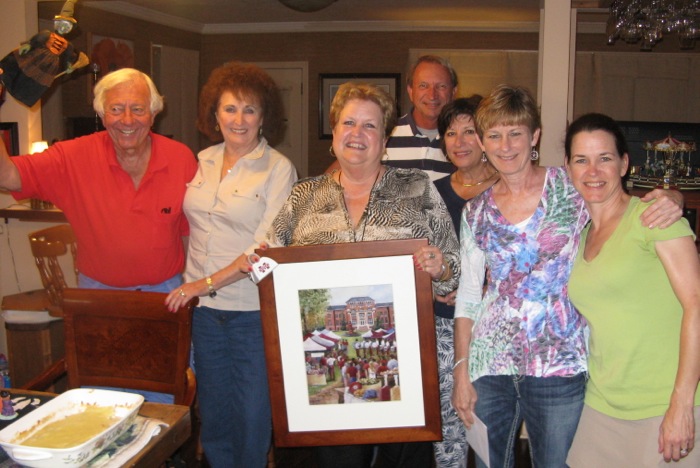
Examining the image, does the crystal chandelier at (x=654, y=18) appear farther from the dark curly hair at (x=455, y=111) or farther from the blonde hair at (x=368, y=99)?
the blonde hair at (x=368, y=99)

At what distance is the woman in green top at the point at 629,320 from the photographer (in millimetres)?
1439

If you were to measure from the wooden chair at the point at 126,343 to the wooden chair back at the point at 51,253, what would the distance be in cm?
128

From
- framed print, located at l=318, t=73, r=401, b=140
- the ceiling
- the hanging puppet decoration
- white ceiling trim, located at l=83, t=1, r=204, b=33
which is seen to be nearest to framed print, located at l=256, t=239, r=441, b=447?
the hanging puppet decoration

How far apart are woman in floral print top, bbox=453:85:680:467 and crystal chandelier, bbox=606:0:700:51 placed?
7.56ft

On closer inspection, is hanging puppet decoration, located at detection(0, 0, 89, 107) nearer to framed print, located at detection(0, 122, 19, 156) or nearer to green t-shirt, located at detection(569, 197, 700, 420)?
framed print, located at detection(0, 122, 19, 156)

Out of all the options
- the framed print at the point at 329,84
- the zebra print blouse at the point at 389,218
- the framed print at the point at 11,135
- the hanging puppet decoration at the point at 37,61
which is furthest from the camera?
the framed print at the point at 329,84

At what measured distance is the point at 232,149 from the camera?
2.20 metres

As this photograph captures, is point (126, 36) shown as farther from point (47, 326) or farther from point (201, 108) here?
point (201, 108)

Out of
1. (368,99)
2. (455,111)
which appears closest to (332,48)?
(455,111)

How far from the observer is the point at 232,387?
2223mm

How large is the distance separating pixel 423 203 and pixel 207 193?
0.77 metres

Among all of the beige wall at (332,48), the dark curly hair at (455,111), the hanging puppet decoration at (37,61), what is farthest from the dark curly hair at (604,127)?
the beige wall at (332,48)

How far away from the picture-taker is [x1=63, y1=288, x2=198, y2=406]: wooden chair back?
192 cm

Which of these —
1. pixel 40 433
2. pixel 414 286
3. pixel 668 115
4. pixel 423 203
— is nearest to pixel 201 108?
pixel 423 203
